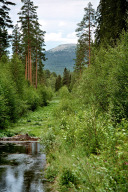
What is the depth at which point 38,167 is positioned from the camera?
9.20m

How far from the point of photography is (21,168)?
9.05m

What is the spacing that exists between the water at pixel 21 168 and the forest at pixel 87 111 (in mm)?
566

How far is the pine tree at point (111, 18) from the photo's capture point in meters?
21.6

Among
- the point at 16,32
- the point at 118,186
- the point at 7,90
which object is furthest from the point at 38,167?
the point at 16,32

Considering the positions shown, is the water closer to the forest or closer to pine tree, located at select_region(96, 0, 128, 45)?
the forest

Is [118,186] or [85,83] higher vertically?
[85,83]

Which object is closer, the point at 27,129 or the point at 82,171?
the point at 82,171

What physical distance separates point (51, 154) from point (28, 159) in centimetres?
178

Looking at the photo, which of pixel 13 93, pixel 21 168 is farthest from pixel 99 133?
pixel 13 93

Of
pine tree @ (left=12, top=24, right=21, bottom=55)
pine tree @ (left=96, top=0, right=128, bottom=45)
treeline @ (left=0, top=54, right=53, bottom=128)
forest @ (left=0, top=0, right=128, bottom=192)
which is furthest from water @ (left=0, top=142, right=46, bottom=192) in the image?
pine tree @ (left=12, top=24, right=21, bottom=55)

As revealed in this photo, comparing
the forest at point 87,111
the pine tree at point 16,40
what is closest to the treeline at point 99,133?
the forest at point 87,111

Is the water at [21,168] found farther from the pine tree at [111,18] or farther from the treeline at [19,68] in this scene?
the pine tree at [111,18]

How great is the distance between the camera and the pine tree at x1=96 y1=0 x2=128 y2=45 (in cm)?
2156

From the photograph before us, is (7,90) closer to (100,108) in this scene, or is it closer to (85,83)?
(85,83)
